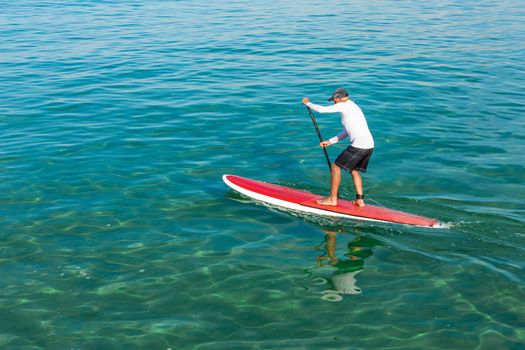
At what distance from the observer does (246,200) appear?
1254cm

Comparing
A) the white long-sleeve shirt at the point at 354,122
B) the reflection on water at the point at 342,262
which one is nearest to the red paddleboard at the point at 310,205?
the reflection on water at the point at 342,262

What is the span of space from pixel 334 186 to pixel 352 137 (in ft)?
3.48

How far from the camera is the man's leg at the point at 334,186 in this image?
11.5 m

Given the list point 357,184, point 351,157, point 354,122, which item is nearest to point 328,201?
point 357,184

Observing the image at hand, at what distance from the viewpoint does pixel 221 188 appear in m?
13.1

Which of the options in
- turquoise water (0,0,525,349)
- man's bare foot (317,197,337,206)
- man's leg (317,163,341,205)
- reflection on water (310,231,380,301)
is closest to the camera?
turquoise water (0,0,525,349)

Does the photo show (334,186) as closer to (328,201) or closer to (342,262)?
(328,201)

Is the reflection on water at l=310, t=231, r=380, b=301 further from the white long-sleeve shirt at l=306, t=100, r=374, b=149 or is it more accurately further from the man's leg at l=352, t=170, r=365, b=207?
the white long-sleeve shirt at l=306, t=100, r=374, b=149

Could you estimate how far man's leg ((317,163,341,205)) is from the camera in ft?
37.8

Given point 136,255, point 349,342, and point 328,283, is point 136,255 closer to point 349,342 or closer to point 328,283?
point 328,283

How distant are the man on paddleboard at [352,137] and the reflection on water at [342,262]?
41.9 inches

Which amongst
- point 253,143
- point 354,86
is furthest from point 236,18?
point 253,143

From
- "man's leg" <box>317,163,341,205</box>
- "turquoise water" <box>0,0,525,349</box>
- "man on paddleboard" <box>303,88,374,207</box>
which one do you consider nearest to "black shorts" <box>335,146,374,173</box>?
"man on paddleboard" <box>303,88,374,207</box>

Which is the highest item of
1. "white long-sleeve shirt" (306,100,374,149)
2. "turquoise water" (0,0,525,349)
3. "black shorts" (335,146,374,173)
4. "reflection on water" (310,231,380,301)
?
"white long-sleeve shirt" (306,100,374,149)
